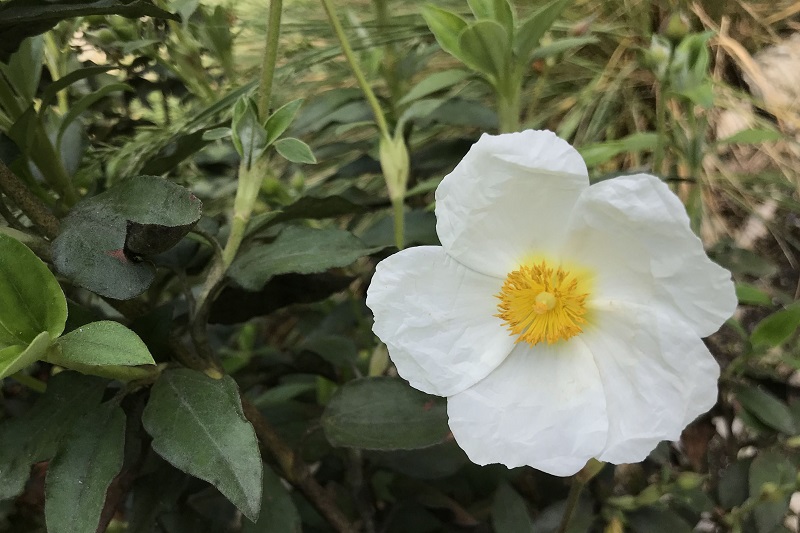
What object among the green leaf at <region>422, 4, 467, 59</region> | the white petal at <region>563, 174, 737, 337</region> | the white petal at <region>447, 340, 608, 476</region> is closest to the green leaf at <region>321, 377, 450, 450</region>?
the white petal at <region>447, 340, 608, 476</region>

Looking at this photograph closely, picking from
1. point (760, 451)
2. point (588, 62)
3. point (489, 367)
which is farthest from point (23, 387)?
point (588, 62)

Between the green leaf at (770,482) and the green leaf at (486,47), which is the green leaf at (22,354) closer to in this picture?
the green leaf at (486,47)

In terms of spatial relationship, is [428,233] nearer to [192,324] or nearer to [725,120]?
[192,324]

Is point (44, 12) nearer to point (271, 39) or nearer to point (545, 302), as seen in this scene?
point (271, 39)

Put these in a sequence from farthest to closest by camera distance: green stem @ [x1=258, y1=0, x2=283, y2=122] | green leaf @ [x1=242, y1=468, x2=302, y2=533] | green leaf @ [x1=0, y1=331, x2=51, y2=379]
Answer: green leaf @ [x1=242, y1=468, x2=302, y2=533]
green stem @ [x1=258, y1=0, x2=283, y2=122]
green leaf @ [x1=0, y1=331, x2=51, y2=379]

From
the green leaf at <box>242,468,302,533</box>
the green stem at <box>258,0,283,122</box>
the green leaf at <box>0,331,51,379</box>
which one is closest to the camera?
the green leaf at <box>0,331,51,379</box>

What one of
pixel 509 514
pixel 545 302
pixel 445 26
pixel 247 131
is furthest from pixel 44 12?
pixel 509 514

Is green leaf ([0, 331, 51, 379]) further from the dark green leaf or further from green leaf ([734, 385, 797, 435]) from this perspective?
green leaf ([734, 385, 797, 435])
